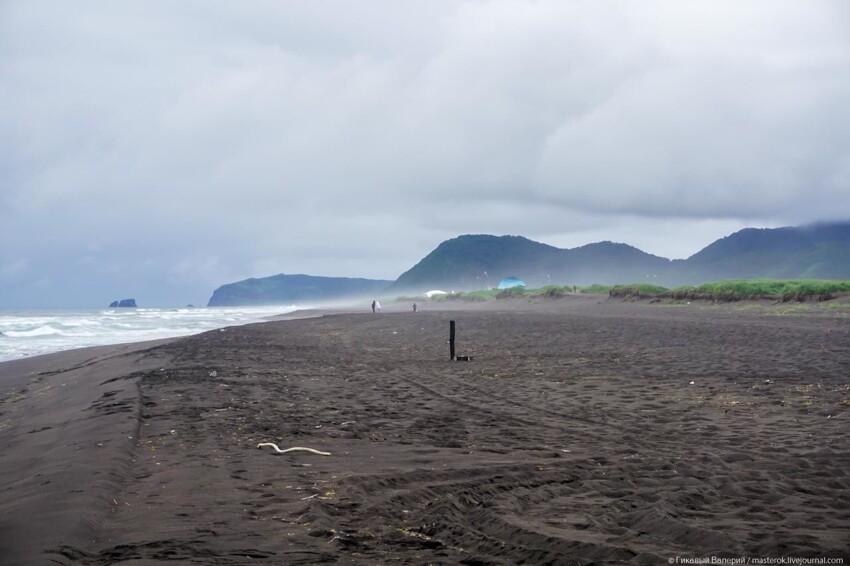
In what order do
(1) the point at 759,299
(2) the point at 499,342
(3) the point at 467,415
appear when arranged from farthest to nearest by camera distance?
(1) the point at 759,299, (2) the point at 499,342, (3) the point at 467,415

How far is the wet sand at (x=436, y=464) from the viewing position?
16.0ft

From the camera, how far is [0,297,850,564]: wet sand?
4879 mm

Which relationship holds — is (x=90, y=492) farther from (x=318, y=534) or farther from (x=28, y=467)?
(x=318, y=534)

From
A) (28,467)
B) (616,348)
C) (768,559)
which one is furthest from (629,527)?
(616,348)

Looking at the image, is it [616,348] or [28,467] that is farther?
[616,348]

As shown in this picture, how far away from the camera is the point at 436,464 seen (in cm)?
725

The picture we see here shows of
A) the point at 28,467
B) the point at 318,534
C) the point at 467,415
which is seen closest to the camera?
the point at 318,534

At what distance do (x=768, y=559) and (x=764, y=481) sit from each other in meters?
2.09

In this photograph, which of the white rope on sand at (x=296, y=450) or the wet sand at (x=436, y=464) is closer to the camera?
the wet sand at (x=436, y=464)

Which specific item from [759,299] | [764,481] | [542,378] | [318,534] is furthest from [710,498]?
[759,299]

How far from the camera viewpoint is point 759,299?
40812 mm

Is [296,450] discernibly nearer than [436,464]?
No

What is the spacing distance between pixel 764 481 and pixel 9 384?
56.5ft

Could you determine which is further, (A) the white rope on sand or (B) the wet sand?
(A) the white rope on sand
